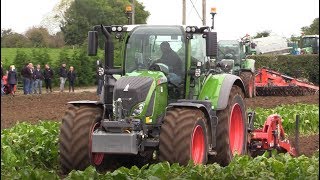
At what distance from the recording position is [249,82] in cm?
2700

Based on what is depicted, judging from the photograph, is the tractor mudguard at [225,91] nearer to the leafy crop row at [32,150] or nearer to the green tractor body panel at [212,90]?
the green tractor body panel at [212,90]

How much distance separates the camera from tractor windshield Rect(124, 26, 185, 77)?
895 cm

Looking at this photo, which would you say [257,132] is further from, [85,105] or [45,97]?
[45,97]

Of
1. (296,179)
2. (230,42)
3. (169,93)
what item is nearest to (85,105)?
(169,93)

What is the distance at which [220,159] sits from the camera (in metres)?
9.13

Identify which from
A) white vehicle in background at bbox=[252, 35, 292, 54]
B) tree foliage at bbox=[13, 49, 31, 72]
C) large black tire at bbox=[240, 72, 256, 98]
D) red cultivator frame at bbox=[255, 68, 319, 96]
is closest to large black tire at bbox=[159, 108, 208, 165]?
large black tire at bbox=[240, 72, 256, 98]

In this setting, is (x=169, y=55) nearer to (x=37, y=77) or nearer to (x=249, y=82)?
(x=249, y=82)

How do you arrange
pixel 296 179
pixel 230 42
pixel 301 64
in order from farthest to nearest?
pixel 301 64, pixel 230 42, pixel 296 179

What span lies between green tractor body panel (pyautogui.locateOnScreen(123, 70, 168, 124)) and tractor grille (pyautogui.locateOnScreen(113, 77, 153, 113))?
0.18ft

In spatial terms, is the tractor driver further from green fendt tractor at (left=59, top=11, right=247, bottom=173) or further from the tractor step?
the tractor step

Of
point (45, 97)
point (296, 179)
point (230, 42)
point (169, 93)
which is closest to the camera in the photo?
point (296, 179)

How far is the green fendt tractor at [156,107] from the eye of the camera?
26.2 feet

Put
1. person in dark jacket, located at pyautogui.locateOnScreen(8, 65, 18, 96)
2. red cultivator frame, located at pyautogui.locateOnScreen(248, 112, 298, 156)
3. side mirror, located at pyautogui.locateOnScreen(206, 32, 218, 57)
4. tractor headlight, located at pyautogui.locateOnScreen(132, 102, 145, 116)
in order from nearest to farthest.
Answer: tractor headlight, located at pyautogui.locateOnScreen(132, 102, 145, 116), side mirror, located at pyautogui.locateOnScreen(206, 32, 218, 57), red cultivator frame, located at pyautogui.locateOnScreen(248, 112, 298, 156), person in dark jacket, located at pyautogui.locateOnScreen(8, 65, 18, 96)

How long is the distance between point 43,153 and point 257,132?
3344 mm
